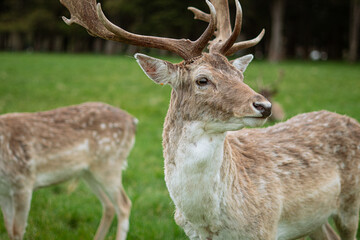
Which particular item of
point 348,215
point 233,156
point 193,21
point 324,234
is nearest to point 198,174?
point 233,156

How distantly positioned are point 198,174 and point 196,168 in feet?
0.15

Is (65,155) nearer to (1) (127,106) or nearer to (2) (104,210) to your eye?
(2) (104,210)

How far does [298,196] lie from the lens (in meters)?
3.01

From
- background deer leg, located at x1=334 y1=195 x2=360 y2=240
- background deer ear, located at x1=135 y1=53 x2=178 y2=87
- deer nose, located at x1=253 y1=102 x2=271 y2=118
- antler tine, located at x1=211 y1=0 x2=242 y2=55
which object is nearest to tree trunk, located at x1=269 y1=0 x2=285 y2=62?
background deer leg, located at x1=334 y1=195 x2=360 y2=240

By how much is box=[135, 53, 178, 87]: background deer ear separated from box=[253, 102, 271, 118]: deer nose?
70cm

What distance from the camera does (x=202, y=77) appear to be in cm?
266

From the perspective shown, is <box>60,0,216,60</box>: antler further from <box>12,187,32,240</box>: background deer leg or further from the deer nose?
<box>12,187,32,240</box>: background deer leg

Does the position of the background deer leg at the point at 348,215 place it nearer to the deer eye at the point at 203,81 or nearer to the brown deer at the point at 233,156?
the brown deer at the point at 233,156

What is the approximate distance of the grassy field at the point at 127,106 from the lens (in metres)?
4.59

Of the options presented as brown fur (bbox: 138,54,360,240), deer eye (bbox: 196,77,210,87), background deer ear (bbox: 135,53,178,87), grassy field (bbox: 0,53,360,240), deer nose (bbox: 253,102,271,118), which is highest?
background deer ear (bbox: 135,53,178,87)

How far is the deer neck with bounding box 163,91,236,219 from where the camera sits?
8.46ft

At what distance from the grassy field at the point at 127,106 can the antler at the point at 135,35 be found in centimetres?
143

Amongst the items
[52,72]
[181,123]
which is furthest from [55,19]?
[181,123]

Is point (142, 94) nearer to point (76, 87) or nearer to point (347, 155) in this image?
point (76, 87)
